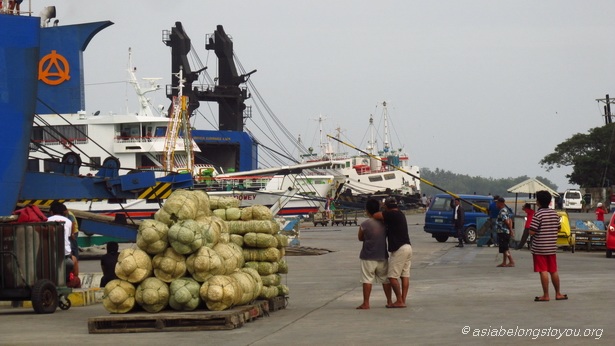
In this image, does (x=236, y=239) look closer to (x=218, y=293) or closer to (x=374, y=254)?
(x=374, y=254)

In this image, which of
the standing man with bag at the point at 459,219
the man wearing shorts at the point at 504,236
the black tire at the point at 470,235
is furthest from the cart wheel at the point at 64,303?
A: the black tire at the point at 470,235

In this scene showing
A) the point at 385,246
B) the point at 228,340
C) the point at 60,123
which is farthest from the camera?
the point at 60,123

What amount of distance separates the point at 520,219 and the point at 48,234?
20273 millimetres

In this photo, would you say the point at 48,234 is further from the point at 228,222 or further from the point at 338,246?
the point at 338,246

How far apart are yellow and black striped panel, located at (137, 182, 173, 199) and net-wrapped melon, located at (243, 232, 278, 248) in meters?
12.7

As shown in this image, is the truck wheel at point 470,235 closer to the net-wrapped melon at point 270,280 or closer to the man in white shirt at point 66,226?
the man in white shirt at point 66,226

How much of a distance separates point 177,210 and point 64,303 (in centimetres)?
346

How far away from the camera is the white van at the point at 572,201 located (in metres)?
79.9

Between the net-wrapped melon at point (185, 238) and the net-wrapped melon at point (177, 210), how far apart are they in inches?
12.1

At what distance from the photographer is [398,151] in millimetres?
111312

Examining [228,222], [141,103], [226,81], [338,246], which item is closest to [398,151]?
[226,81]

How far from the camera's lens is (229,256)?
13906mm

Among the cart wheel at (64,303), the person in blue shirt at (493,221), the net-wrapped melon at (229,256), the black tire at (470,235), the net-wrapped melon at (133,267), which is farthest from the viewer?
the black tire at (470,235)

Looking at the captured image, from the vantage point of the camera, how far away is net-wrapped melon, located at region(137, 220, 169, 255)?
43.8 feet
